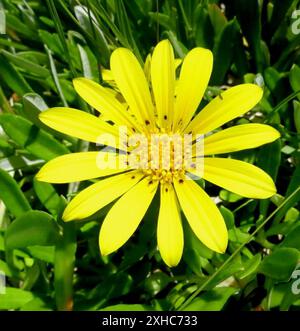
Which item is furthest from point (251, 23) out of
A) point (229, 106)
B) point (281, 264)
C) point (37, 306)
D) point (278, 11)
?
point (37, 306)

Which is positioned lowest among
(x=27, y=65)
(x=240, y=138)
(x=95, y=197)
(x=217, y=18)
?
(x=95, y=197)

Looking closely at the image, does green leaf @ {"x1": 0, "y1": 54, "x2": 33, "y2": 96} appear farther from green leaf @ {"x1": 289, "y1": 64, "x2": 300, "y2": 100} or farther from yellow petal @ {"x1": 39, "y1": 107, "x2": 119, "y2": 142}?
green leaf @ {"x1": 289, "y1": 64, "x2": 300, "y2": 100}

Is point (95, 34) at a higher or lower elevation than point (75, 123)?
higher

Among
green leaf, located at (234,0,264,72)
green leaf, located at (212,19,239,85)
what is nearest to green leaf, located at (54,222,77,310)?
green leaf, located at (212,19,239,85)

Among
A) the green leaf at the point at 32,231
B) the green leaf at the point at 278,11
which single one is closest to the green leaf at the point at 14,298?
the green leaf at the point at 32,231

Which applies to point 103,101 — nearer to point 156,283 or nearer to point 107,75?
point 107,75

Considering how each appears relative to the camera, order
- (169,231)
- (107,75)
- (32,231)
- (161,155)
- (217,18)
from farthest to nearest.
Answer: (217,18) → (107,75) → (161,155) → (32,231) → (169,231)

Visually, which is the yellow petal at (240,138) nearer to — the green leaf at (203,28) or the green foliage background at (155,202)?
the green foliage background at (155,202)
